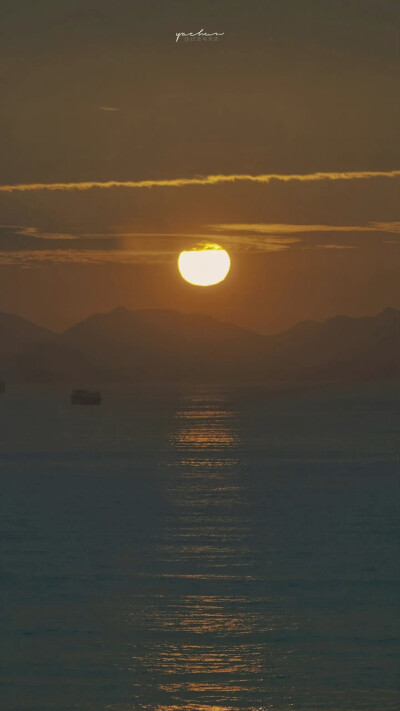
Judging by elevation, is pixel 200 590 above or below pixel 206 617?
above

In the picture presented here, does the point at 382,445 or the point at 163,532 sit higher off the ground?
the point at 382,445

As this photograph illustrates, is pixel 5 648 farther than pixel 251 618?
No

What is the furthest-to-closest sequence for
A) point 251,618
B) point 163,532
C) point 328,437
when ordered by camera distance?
point 328,437
point 163,532
point 251,618

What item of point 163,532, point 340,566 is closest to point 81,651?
point 340,566

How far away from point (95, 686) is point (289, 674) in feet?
14.1

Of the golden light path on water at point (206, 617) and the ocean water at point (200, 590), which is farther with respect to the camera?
the ocean water at point (200, 590)

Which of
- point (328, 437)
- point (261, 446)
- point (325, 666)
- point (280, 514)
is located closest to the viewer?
point (325, 666)

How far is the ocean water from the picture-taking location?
83.1 feet

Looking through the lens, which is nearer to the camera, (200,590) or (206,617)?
(206,617)

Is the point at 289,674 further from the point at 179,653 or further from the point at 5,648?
the point at 5,648

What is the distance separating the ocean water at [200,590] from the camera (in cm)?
2534

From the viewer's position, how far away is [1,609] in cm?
3300

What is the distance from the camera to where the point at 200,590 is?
35.0m

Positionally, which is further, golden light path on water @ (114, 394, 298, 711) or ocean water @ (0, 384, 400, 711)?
ocean water @ (0, 384, 400, 711)
